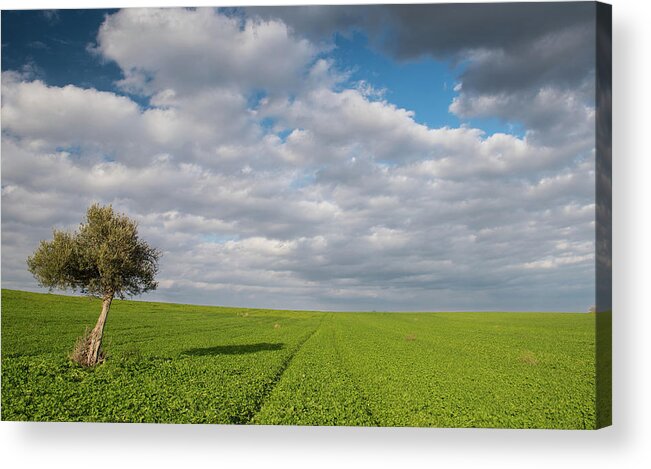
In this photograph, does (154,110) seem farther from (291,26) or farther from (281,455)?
(281,455)

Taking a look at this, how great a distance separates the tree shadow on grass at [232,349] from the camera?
2430cm

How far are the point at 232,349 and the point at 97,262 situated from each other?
359 inches

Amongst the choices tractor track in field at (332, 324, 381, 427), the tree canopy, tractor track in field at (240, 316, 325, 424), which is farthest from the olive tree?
tractor track in field at (332, 324, 381, 427)

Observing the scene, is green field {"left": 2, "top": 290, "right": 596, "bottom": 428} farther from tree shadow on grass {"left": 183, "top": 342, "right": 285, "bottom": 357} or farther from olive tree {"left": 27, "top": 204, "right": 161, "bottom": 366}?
olive tree {"left": 27, "top": 204, "right": 161, "bottom": 366}

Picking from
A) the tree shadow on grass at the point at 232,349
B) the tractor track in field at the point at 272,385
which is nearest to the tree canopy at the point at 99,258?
the tree shadow on grass at the point at 232,349

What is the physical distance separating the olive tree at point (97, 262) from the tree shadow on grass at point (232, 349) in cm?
484

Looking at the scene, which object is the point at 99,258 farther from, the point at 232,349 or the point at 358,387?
the point at 358,387

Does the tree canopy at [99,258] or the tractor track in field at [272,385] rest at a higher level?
the tree canopy at [99,258]

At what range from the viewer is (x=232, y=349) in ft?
87.4

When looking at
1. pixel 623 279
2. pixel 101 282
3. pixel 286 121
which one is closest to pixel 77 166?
pixel 101 282

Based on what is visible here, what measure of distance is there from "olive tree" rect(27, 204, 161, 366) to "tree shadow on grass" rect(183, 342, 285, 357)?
15.9ft

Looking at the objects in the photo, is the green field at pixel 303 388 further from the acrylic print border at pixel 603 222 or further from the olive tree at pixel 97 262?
the olive tree at pixel 97 262

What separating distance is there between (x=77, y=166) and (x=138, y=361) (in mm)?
7742

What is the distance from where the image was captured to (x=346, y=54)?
1706 cm
